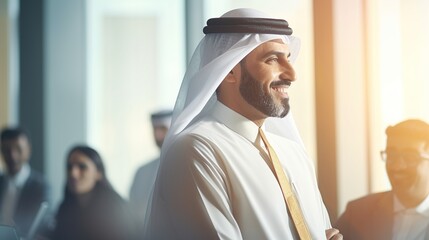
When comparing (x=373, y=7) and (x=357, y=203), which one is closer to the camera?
(x=357, y=203)

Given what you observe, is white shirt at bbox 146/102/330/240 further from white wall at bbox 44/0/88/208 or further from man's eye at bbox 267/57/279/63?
white wall at bbox 44/0/88/208

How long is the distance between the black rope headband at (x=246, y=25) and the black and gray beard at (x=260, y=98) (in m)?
0.08

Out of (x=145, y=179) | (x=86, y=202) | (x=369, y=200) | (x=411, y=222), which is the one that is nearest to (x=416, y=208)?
(x=411, y=222)

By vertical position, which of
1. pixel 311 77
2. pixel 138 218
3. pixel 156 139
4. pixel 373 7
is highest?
pixel 373 7

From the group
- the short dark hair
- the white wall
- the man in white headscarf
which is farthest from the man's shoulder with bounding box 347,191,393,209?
the white wall

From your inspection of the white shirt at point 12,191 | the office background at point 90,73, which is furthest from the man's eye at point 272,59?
the white shirt at point 12,191

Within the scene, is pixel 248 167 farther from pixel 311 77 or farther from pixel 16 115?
pixel 16 115

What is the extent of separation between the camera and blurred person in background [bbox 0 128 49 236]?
12.0 feet

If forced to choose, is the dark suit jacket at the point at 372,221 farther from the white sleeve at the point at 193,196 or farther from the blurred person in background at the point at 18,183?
the blurred person in background at the point at 18,183

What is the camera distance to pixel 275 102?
1.73 meters

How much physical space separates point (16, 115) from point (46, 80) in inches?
11.4

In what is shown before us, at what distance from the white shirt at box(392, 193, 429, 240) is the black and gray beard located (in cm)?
62

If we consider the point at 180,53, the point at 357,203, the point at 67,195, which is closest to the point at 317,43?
the point at 357,203

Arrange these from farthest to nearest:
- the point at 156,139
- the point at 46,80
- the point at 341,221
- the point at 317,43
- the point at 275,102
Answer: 1. the point at 46,80
2. the point at 156,139
3. the point at 317,43
4. the point at 341,221
5. the point at 275,102
